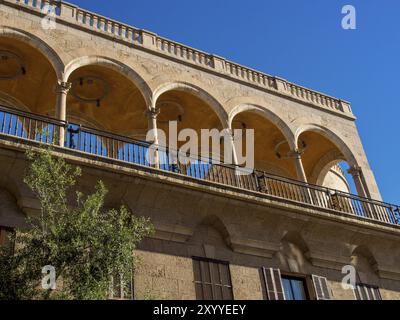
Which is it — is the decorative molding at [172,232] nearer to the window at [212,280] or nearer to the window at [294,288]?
the window at [212,280]

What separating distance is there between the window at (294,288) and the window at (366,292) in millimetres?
1624

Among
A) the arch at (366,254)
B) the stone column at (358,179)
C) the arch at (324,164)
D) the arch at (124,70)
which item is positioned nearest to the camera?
the arch at (124,70)

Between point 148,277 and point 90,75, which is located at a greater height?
point 90,75

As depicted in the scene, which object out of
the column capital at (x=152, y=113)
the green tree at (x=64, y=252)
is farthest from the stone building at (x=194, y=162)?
the green tree at (x=64, y=252)

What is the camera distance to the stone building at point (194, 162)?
12445 millimetres

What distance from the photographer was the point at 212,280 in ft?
41.8

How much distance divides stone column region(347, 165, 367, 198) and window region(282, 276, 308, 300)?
15.5 ft

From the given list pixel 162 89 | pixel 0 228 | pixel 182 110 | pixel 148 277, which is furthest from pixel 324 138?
pixel 0 228

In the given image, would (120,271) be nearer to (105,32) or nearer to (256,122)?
(105,32)

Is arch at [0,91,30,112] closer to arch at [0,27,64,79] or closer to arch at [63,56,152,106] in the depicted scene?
arch at [63,56,152,106]

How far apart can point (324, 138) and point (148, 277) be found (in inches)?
383

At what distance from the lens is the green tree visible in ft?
27.0

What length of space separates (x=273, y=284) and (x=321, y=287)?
1512 millimetres

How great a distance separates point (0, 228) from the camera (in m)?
11.1
